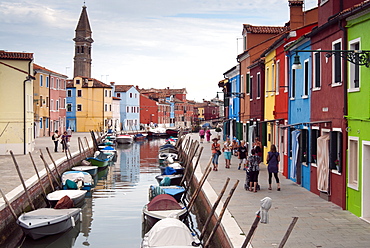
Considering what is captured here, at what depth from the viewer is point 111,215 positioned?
18.0 m

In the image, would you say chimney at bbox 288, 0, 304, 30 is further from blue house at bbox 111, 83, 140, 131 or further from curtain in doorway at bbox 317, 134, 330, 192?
blue house at bbox 111, 83, 140, 131

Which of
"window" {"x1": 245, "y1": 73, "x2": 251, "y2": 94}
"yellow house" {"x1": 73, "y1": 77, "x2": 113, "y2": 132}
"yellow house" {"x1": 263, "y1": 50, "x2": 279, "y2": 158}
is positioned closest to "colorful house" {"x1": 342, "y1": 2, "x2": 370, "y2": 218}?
"yellow house" {"x1": 263, "y1": 50, "x2": 279, "y2": 158}

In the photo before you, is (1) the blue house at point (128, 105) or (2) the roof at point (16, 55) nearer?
(2) the roof at point (16, 55)

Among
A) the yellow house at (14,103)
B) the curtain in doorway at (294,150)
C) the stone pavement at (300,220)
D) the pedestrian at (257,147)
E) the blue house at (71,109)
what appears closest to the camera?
the stone pavement at (300,220)

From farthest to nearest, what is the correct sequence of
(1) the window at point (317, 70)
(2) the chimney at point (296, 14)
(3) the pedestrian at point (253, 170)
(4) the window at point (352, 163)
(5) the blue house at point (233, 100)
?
(5) the blue house at point (233, 100), (2) the chimney at point (296, 14), (3) the pedestrian at point (253, 170), (1) the window at point (317, 70), (4) the window at point (352, 163)

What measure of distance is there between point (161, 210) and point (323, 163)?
4.86m

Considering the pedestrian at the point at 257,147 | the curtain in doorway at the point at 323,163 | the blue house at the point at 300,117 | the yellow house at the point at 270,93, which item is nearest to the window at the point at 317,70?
the blue house at the point at 300,117

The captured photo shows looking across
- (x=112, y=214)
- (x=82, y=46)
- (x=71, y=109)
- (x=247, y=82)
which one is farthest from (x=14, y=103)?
(x=82, y=46)

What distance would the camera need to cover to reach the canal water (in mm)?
14367

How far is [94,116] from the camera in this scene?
68812mm

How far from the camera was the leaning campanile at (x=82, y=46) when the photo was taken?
Result: 102 m

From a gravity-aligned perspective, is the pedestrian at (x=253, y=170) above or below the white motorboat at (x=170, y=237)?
above

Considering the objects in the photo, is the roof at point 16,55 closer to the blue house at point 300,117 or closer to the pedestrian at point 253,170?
the blue house at point 300,117

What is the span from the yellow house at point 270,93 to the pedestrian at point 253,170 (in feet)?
20.2
